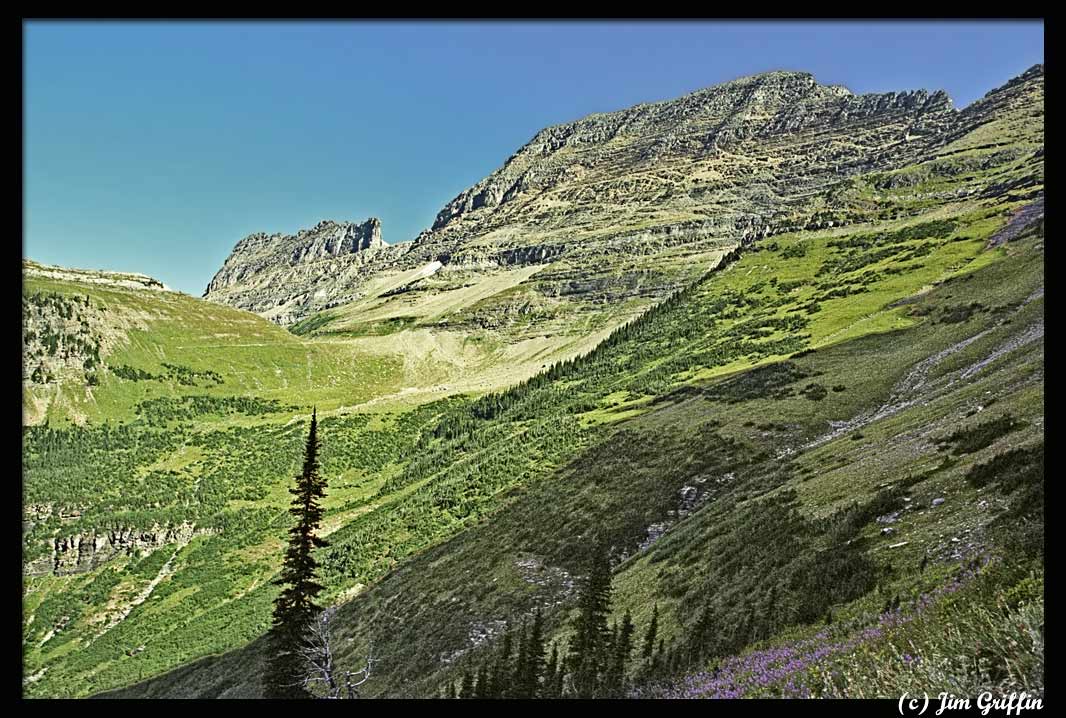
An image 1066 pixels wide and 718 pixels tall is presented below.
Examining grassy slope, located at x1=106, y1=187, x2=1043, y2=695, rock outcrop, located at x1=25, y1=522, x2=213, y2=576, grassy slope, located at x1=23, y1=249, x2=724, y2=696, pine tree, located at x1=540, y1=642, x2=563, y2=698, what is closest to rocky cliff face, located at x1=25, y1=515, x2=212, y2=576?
rock outcrop, located at x1=25, y1=522, x2=213, y2=576

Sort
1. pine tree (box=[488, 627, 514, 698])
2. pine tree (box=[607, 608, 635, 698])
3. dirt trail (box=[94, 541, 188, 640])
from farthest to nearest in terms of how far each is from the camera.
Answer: dirt trail (box=[94, 541, 188, 640])
pine tree (box=[488, 627, 514, 698])
pine tree (box=[607, 608, 635, 698])

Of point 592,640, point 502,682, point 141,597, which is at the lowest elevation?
point 141,597

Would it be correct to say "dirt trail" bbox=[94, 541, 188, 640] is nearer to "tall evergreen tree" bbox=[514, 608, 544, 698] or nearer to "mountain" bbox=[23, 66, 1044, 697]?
"mountain" bbox=[23, 66, 1044, 697]

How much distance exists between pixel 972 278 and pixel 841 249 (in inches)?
4319

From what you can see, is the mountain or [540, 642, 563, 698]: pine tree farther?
the mountain

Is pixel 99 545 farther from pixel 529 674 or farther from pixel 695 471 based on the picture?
pixel 529 674

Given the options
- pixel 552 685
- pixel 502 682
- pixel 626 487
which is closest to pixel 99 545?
pixel 626 487

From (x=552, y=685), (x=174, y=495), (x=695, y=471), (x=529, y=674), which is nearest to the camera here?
(x=529, y=674)

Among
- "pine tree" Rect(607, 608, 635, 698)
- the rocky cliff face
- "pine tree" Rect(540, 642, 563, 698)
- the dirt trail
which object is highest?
"pine tree" Rect(607, 608, 635, 698)

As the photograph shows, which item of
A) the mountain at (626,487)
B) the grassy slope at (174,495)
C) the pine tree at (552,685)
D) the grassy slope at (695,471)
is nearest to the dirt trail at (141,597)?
the grassy slope at (174,495)
